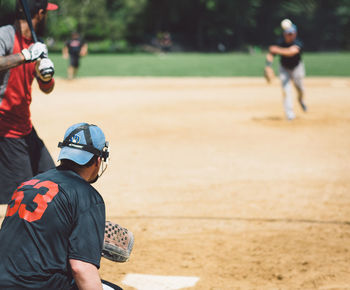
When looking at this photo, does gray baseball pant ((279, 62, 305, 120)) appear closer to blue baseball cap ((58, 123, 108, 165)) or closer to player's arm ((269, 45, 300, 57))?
player's arm ((269, 45, 300, 57))

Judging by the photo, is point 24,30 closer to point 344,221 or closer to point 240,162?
point 344,221

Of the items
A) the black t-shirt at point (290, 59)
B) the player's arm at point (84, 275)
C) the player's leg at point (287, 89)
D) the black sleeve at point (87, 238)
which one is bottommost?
the player's leg at point (287, 89)

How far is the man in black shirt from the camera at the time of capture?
2.93 m

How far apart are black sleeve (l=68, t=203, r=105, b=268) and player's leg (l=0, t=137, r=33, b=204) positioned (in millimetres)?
2642

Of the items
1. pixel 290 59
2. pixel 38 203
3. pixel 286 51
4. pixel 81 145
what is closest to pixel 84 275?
pixel 38 203

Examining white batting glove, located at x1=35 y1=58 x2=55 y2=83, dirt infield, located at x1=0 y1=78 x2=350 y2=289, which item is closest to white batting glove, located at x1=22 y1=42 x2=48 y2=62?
white batting glove, located at x1=35 y1=58 x2=55 y2=83

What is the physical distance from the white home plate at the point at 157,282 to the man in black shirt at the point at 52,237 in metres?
1.96

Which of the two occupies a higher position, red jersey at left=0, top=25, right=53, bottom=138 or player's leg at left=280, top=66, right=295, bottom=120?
red jersey at left=0, top=25, right=53, bottom=138

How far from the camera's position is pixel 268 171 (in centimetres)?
927

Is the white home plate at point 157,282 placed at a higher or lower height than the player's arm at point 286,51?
higher

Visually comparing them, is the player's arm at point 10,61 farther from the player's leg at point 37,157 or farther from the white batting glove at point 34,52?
the player's leg at point 37,157

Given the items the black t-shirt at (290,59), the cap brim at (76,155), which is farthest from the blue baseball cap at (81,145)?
the black t-shirt at (290,59)

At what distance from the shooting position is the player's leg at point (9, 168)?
540 cm

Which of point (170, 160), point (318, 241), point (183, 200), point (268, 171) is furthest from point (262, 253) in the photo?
point (170, 160)
